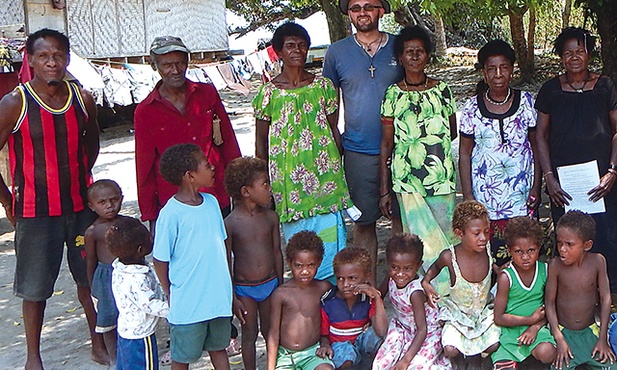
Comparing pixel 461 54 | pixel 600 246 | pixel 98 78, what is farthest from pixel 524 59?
pixel 600 246

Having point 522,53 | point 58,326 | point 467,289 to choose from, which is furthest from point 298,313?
point 522,53

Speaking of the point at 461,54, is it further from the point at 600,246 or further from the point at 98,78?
the point at 600,246

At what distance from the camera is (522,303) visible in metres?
3.61

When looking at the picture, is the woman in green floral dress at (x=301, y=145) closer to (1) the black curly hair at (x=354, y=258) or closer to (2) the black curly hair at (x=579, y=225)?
(1) the black curly hair at (x=354, y=258)

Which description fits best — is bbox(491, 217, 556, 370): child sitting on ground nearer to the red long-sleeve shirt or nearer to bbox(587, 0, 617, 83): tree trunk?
the red long-sleeve shirt

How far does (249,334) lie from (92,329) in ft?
3.82

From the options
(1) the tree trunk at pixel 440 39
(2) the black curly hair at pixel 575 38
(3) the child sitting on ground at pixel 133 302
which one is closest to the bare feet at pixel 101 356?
(3) the child sitting on ground at pixel 133 302

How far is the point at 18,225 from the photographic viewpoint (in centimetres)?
387

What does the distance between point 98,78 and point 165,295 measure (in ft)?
31.0

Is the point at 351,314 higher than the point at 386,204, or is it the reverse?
the point at 386,204

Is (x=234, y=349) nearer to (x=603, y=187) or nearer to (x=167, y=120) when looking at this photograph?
(x=167, y=120)

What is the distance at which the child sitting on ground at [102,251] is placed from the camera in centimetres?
387

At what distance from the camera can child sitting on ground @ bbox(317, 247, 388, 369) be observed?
359 centimetres

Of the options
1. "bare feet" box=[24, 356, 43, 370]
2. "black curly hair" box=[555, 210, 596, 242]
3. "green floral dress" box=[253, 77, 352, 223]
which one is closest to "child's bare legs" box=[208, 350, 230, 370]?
"green floral dress" box=[253, 77, 352, 223]
